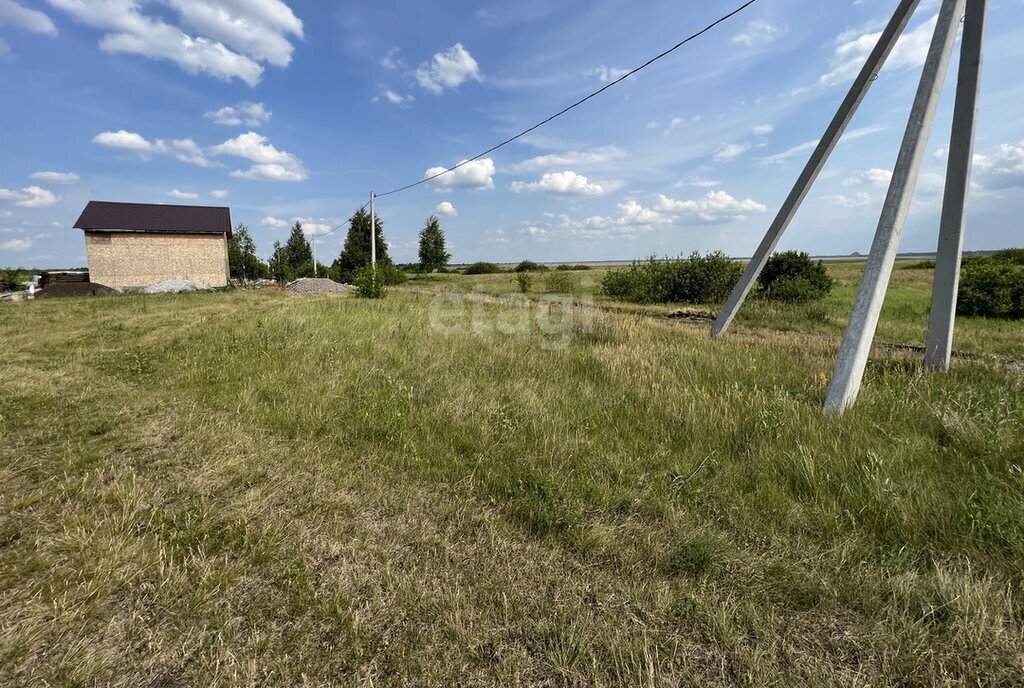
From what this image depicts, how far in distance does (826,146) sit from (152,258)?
37529 millimetres

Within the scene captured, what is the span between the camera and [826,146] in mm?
6871

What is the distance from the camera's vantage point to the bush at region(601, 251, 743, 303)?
18.1 metres

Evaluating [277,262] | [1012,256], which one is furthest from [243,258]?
[1012,256]

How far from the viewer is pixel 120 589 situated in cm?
198

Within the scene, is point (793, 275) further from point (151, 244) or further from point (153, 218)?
point (153, 218)

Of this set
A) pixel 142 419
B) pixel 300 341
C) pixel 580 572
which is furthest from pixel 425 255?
pixel 580 572

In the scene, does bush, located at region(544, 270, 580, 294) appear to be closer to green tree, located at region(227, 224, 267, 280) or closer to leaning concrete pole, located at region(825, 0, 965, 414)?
leaning concrete pole, located at region(825, 0, 965, 414)

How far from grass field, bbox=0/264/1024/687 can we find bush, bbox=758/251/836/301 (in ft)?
44.0

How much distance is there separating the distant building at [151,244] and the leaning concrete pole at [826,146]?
114 ft

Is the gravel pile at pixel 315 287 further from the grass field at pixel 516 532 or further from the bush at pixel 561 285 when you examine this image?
the grass field at pixel 516 532

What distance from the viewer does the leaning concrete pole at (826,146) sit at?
18.1 feet

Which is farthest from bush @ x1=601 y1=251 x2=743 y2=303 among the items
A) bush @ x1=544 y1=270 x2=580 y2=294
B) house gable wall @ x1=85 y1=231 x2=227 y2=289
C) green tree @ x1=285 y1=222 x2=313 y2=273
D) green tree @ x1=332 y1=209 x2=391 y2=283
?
green tree @ x1=285 y1=222 x2=313 y2=273

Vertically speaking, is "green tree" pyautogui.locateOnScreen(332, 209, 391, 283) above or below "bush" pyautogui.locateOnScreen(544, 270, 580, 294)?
above

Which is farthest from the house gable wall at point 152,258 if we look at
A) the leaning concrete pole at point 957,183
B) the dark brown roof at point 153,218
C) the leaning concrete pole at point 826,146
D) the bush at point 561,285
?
the leaning concrete pole at point 957,183
